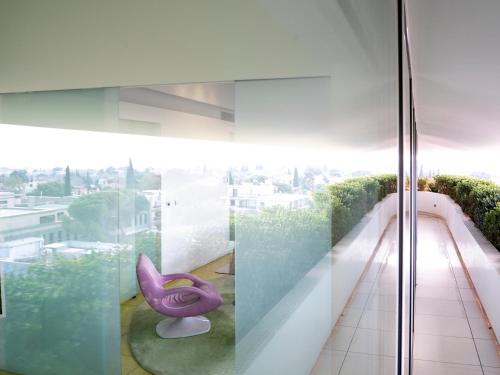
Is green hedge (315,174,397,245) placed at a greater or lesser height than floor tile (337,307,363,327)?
greater

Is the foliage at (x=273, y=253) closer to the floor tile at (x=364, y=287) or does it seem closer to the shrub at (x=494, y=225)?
the floor tile at (x=364, y=287)

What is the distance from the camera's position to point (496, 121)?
3508 millimetres

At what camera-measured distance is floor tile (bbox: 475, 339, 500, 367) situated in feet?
8.77

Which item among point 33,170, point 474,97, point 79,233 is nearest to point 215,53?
point 33,170

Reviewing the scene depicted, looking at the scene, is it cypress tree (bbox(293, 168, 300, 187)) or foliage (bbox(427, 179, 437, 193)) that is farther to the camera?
foliage (bbox(427, 179, 437, 193))

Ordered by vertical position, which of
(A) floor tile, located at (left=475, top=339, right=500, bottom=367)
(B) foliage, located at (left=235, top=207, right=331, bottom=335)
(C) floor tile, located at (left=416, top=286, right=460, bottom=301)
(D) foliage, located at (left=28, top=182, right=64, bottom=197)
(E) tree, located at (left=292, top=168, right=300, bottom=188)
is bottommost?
(A) floor tile, located at (left=475, top=339, right=500, bottom=367)

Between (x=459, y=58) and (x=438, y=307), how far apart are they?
2.21m

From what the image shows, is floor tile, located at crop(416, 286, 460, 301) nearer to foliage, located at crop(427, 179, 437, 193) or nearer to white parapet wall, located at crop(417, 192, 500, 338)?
white parapet wall, located at crop(417, 192, 500, 338)

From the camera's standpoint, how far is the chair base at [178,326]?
2.48 meters

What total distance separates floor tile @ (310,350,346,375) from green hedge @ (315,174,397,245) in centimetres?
9

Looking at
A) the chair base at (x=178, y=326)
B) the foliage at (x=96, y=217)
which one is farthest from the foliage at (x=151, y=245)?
the foliage at (x=96, y=217)

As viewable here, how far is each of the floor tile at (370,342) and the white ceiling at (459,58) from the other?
51.4 inches

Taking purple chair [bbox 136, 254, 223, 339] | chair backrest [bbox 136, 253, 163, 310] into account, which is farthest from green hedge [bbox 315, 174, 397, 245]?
chair backrest [bbox 136, 253, 163, 310]

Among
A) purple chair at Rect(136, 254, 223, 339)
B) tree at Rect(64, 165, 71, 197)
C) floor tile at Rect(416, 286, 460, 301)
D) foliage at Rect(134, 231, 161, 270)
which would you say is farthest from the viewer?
floor tile at Rect(416, 286, 460, 301)
